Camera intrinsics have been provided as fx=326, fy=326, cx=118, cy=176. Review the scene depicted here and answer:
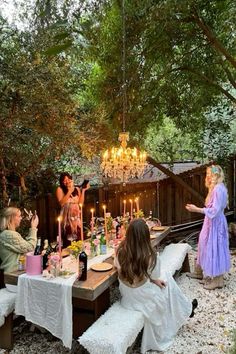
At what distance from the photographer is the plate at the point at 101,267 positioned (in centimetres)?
331

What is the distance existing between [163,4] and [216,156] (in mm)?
3424

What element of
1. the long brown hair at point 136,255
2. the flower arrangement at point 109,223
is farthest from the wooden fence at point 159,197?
the long brown hair at point 136,255

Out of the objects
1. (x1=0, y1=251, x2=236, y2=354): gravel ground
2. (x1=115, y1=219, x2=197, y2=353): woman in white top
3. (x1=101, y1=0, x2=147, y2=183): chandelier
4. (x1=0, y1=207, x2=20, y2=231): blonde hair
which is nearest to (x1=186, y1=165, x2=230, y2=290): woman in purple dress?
(x1=0, y1=251, x2=236, y2=354): gravel ground

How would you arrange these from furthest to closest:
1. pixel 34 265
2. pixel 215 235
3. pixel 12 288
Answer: pixel 215 235, pixel 12 288, pixel 34 265

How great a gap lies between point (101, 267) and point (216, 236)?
1939 mm

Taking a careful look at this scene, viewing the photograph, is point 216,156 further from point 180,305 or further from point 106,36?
point 180,305

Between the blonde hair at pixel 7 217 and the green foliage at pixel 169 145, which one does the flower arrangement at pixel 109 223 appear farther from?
the green foliage at pixel 169 145

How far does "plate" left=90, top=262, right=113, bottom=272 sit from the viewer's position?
3.31 metres

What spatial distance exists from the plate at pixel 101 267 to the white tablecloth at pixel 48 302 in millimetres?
249

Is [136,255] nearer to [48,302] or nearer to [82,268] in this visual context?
[82,268]

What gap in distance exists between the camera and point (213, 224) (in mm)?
4555

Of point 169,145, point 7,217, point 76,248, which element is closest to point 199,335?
point 76,248

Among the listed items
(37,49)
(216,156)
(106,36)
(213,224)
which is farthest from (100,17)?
(216,156)

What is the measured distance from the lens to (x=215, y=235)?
4531mm
